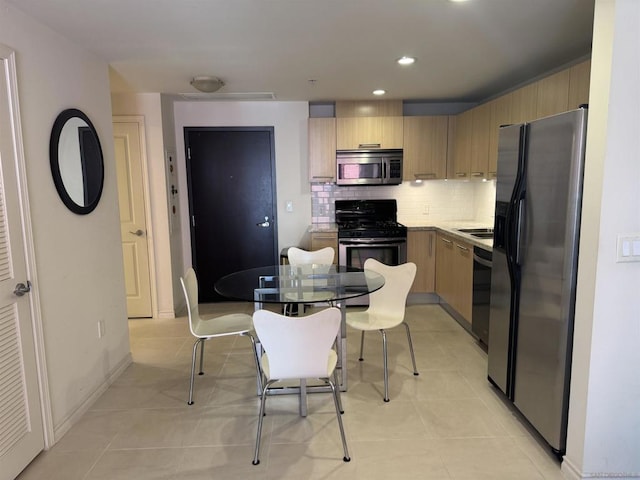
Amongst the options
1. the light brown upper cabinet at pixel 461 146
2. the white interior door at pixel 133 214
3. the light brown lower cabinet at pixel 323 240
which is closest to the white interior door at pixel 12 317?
the white interior door at pixel 133 214

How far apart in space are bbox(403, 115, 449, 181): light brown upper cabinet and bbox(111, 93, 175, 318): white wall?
2589 mm

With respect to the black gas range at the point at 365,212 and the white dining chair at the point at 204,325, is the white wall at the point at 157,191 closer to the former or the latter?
the white dining chair at the point at 204,325

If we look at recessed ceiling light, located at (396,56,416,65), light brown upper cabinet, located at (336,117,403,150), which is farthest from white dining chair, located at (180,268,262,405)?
light brown upper cabinet, located at (336,117,403,150)

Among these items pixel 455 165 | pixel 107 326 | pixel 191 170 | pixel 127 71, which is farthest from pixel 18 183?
pixel 455 165

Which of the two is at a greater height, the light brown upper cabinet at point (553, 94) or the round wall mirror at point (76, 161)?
the light brown upper cabinet at point (553, 94)

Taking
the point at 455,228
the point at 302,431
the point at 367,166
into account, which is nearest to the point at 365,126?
the point at 367,166

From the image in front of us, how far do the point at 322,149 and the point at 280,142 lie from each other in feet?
1.69

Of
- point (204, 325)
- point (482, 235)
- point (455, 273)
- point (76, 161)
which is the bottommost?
point (204, 325)

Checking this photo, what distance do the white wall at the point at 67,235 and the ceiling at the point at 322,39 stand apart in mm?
163

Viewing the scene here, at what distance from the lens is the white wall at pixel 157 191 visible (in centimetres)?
405

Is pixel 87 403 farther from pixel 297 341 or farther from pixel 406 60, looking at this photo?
pixel 406 60

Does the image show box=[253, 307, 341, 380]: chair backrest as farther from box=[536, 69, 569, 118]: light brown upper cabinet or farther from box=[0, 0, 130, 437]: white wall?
box=[536, 69, 569, 118]: light brown upper cabinet

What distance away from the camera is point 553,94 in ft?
9.23

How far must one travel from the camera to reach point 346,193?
489 cm
